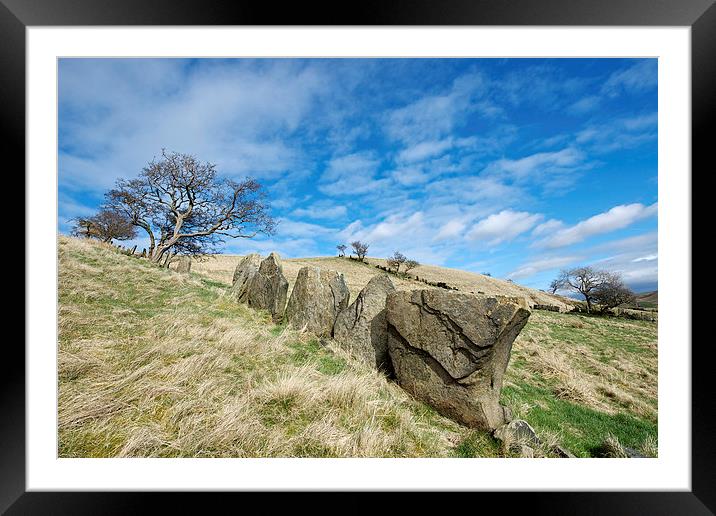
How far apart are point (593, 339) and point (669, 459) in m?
9.10

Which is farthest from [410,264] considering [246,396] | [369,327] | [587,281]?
[246,396]

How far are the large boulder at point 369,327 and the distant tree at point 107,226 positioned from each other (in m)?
14.2

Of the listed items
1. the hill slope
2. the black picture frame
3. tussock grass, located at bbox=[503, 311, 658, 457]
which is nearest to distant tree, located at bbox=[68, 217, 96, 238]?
the hill slope

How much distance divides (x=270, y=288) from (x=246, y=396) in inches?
147

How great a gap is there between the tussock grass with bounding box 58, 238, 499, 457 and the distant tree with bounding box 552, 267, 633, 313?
15.8 metres

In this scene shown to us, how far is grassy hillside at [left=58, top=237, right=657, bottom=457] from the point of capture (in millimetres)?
2168

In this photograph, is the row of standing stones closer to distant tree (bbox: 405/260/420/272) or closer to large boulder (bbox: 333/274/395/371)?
large boulder (bbox: 333/274/395/371)

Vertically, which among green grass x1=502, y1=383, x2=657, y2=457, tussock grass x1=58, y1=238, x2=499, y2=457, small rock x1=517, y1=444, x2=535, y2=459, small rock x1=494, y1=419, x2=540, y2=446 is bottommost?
green grass x1=502, y1=383, x2=657, y2=457

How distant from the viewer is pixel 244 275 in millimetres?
7516
